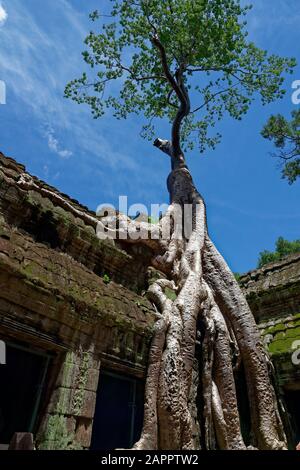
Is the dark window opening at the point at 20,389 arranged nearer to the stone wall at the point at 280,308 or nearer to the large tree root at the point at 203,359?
the large tree root at the point at 203,359

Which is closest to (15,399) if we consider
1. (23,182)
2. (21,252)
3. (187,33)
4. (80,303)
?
(80,303)

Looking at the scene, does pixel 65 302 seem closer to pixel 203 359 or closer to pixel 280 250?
pixel 203 359

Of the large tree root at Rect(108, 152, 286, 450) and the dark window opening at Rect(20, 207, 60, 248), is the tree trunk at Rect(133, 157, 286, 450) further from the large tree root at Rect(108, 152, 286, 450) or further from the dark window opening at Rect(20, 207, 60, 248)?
the dark window opening at Rect(20, 207, 60, 248)

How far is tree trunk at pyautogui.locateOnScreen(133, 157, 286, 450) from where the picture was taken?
12.4 ft

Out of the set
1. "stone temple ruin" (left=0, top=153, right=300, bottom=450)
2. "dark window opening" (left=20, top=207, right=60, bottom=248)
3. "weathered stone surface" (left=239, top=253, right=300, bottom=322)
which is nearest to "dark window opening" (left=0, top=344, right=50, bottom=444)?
"stone temple ruin" (left=0, top=153, right=300, bottom=450)

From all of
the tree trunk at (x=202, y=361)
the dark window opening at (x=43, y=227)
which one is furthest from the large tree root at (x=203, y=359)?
the dark window opening at (x=43, y=227)

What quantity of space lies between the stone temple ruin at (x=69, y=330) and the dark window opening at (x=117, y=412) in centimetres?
1

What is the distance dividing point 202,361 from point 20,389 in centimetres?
237

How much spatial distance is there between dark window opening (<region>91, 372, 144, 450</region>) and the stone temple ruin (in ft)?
0.03

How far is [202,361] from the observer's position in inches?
182

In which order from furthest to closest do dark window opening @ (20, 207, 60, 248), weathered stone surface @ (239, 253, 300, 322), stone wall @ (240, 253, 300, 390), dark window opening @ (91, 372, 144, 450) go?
weathered stone surface @ (239, 253, 300, 322) < stone wall @ (240, 253, 300, 390) < dark window opening @ (20, 207, 60, 248) < dark window opening @ (91, 372, 144, 450)

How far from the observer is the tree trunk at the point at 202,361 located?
379 cm

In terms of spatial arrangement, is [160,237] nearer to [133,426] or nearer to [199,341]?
[199,341]

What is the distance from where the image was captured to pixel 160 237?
5918 millimetres
